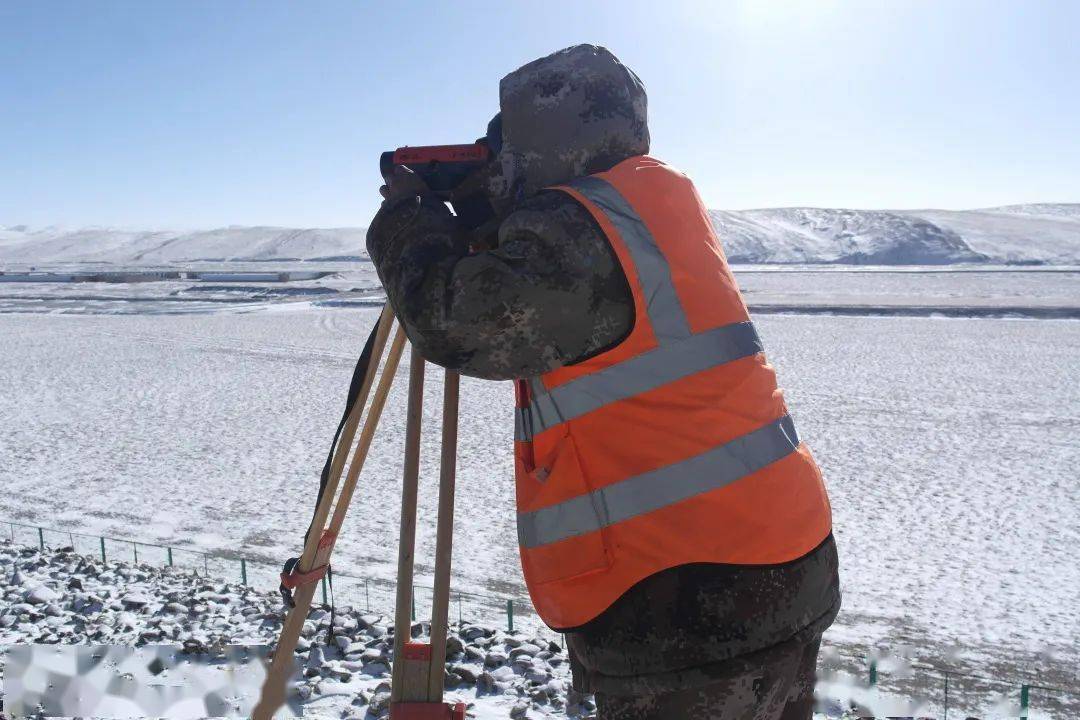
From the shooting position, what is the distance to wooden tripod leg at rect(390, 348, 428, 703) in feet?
6.31

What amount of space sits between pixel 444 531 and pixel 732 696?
31.7 inches

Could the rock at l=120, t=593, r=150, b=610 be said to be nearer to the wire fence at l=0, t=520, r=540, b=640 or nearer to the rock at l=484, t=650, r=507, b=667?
the wire fence at l=0, t=520, r=540, b=640

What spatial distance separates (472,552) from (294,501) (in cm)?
233

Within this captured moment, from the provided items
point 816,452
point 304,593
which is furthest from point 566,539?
point 816,452

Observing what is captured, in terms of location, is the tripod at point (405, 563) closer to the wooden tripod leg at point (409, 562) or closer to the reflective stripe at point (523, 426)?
the wooden tripod leg at point (409, 562)

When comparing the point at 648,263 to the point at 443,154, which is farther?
the point at 443,154

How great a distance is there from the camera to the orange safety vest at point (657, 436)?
1.35m

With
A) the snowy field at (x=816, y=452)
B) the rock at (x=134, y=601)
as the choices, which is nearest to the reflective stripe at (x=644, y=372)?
the rock at (x=134, y=601)

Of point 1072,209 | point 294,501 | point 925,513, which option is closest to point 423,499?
point 294,501

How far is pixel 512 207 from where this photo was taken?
159 cm

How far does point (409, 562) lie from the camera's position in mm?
2016

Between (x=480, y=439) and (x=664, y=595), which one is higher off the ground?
(x=664, y=595)

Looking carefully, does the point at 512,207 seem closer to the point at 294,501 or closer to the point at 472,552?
the point at 472,552

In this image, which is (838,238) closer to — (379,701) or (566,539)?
(379,701)
